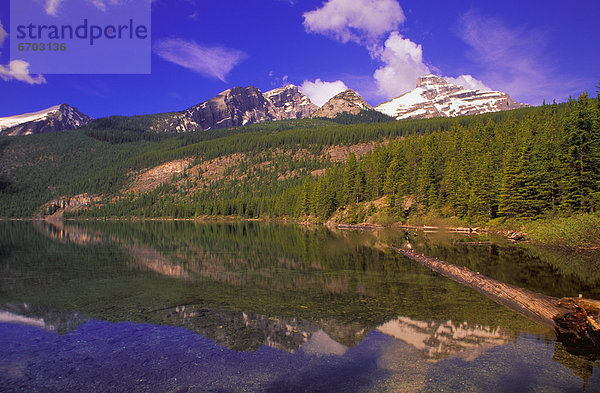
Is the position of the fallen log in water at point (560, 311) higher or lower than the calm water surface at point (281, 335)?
higher

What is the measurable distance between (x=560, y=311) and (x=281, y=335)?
9.81 m

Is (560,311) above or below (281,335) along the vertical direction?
above

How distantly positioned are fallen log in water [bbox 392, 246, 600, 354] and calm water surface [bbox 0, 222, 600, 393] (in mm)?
512

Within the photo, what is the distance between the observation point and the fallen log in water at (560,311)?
10.5 m

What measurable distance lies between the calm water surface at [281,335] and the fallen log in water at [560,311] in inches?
20.2

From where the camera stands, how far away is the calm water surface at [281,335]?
8.39 metres

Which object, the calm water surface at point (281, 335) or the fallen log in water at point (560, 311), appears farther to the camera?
the fallen log in water at point (560, 311)

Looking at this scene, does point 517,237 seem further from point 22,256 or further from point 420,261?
point 22,256

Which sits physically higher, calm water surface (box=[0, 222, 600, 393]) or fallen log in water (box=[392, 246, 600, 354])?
fallen log in water (box=[392, 246, 600, 354])

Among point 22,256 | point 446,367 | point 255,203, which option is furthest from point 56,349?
point 255,203

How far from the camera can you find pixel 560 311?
12.2 meters

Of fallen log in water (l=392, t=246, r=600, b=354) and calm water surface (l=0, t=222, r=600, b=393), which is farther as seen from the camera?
fallen log in water (l=392, t=246, r=600, b=354)

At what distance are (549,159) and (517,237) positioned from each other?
42.8ft

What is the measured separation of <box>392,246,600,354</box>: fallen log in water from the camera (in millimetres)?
10539
